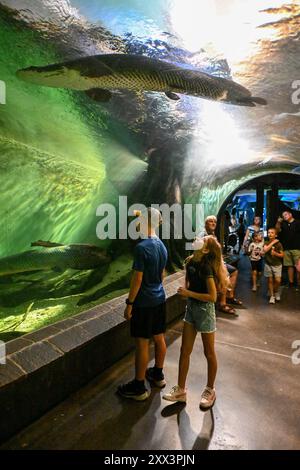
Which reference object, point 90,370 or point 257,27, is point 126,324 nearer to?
point 90,370

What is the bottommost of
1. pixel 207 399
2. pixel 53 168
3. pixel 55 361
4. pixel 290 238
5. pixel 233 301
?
pixel 207 399

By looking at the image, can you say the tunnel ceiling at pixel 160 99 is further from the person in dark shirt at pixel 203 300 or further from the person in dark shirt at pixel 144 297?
the person in dark shirt at pixel 203 300

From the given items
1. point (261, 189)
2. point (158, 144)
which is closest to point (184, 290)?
point (158, 144)

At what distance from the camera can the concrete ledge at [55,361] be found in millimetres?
2416

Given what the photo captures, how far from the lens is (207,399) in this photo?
115 inches

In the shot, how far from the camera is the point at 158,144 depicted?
7012 mm

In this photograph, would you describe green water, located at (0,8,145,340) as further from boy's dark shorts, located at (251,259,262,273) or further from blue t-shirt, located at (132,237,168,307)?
boy's dark shorts, located at (251,259,262,273)

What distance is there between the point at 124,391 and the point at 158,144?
5.72 meters

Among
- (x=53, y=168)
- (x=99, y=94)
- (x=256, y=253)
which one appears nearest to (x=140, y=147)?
(x=99, y=94)

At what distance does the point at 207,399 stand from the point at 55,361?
5.45ft

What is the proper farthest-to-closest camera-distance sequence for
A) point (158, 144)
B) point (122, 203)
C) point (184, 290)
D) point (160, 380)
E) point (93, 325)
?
point (122, 203) < point (158, 144) < point (93, 325) < point (160, 380) < point (184, 290)

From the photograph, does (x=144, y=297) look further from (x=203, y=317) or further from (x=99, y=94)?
(x=99, y=94)

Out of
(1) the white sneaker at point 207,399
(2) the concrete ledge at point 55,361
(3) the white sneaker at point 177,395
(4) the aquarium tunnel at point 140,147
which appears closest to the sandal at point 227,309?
(4) the aquarium tunnel at point 140,147

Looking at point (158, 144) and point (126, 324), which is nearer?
point (126, 324)
